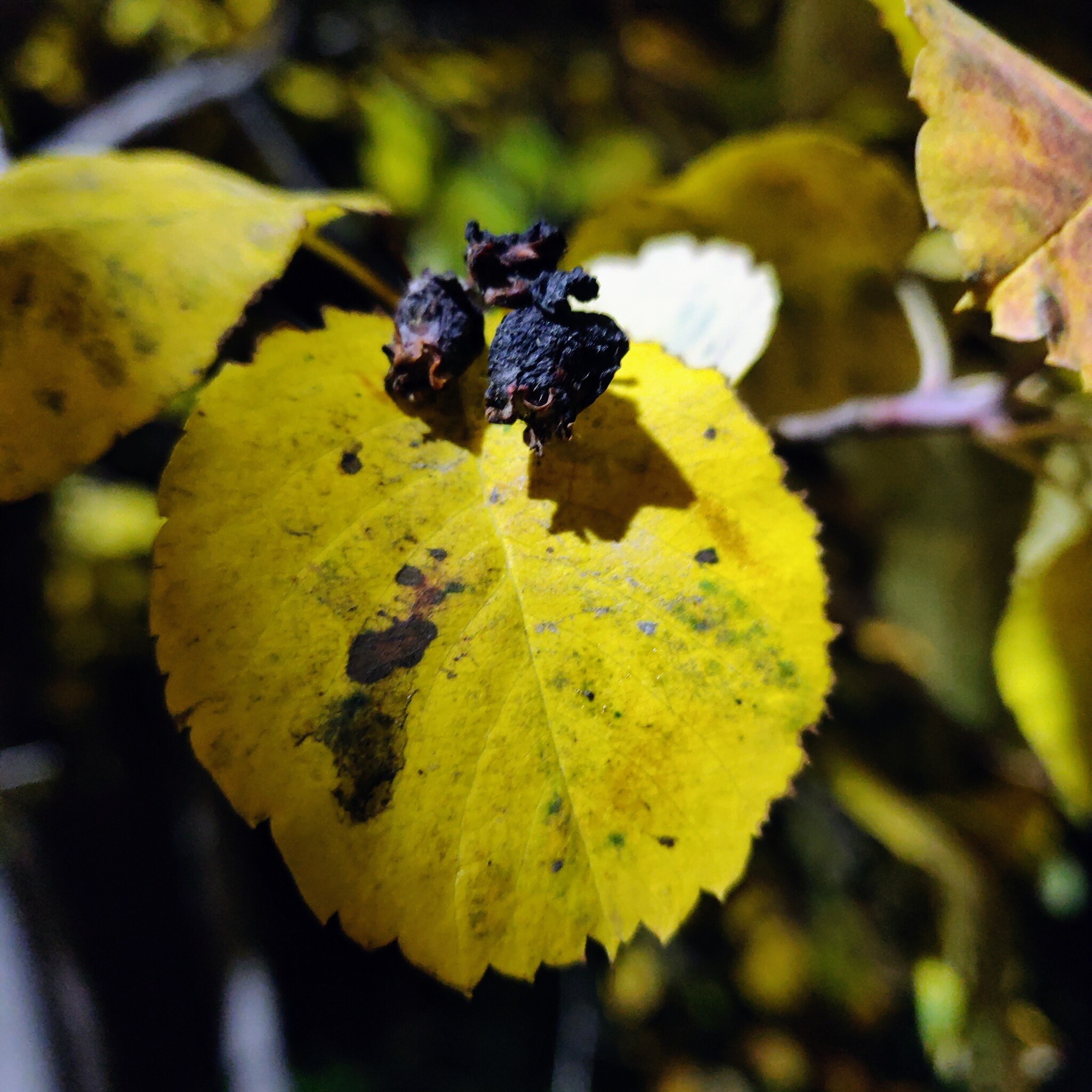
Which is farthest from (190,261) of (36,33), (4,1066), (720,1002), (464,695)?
(720,1002)

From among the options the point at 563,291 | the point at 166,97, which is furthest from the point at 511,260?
the point at 166,97

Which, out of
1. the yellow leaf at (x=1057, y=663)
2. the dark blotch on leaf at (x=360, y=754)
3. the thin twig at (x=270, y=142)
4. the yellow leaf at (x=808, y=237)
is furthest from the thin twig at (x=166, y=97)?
the yellow leaf at (x=1057, y=663)

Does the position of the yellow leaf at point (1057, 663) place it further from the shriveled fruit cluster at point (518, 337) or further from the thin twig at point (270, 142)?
the thin twig at point (270, 142)

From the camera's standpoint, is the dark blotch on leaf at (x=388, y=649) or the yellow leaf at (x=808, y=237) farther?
the yellow leaf at (x=808, y=237)

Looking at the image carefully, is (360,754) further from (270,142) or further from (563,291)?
(270,142)

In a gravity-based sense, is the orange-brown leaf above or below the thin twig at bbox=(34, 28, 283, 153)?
above

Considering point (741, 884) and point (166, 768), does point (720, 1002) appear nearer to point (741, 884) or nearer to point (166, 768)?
point (741, 884)

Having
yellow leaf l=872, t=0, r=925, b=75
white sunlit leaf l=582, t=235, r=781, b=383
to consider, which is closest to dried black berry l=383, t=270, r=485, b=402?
white sunlit leaf l=582, t=235, r=781, b=383

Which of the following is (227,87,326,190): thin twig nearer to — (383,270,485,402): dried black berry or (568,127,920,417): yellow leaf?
(568,127,920,417): yellow leaf
